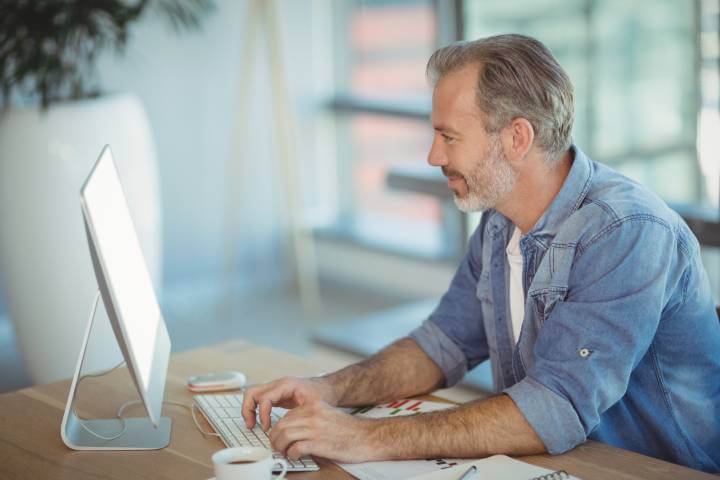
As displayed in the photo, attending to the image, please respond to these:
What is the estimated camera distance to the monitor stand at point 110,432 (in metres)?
1.57

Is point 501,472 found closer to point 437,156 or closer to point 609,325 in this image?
point 609,325

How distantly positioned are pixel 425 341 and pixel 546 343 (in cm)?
41

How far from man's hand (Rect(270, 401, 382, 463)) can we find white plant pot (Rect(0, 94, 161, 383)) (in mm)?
2017

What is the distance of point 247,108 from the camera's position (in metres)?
5.08

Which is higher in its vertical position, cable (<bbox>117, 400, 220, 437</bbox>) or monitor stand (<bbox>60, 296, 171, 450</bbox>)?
monitor stand (<bbox>60, 296, 171, 450</bbox>)

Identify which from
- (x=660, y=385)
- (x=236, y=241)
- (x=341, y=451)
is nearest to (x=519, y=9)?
(x=236, y=241)

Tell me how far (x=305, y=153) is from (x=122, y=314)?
4115 mm

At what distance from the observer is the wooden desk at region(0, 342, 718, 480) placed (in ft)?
4.75

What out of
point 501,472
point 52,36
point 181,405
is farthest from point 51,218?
point 501,472

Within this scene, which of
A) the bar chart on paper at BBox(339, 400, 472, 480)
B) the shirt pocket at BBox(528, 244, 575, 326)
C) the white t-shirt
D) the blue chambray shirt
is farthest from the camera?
the white t-shirt

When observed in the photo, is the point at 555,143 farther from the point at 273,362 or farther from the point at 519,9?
the point at 519,9

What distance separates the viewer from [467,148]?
1.80 meters

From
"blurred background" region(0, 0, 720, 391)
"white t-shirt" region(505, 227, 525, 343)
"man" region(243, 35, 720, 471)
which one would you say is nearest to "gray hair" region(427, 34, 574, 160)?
"man" region(243, 35, 720, 471)

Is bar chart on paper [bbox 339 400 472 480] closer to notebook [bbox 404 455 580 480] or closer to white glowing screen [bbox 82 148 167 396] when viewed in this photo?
notebook [bbox 404 455 580 480]
